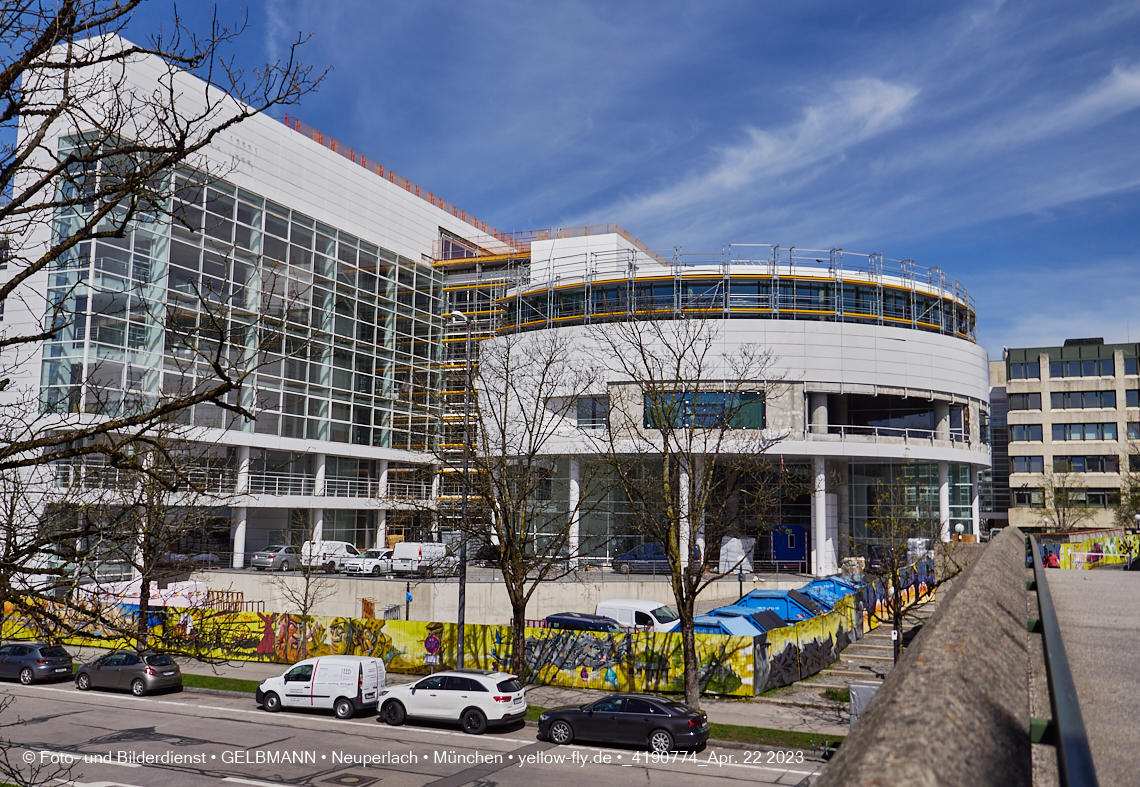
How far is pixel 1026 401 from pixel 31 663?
92.6m

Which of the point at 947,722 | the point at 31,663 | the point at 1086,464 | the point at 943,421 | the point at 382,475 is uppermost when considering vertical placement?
the point at 943,421

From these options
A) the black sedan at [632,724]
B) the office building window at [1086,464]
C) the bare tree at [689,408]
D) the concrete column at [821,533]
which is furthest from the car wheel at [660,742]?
the office building window at [1086,464]

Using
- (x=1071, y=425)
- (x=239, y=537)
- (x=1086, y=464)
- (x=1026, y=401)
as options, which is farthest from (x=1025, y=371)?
(x=239, y=537)

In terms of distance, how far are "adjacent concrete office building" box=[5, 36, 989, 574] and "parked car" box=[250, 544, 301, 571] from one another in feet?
5.06

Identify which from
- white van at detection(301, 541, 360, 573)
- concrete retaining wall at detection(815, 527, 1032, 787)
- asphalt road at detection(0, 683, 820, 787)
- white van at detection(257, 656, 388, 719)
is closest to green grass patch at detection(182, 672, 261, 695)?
asphalt road at detection(0, 683, 820, 787)

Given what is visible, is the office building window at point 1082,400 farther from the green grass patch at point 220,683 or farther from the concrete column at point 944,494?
the green grass patch at point 220,683

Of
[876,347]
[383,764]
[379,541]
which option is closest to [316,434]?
[379,541]

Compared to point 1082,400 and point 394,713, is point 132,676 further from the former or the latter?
point 1082,400

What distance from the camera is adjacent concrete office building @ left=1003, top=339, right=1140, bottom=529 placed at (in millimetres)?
84750

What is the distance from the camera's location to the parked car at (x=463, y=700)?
20719 millimetres

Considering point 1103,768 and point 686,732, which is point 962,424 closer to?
point 686,732

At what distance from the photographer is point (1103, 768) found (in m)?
3.62

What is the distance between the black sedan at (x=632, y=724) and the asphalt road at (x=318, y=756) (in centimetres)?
31

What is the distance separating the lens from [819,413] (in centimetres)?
4938
